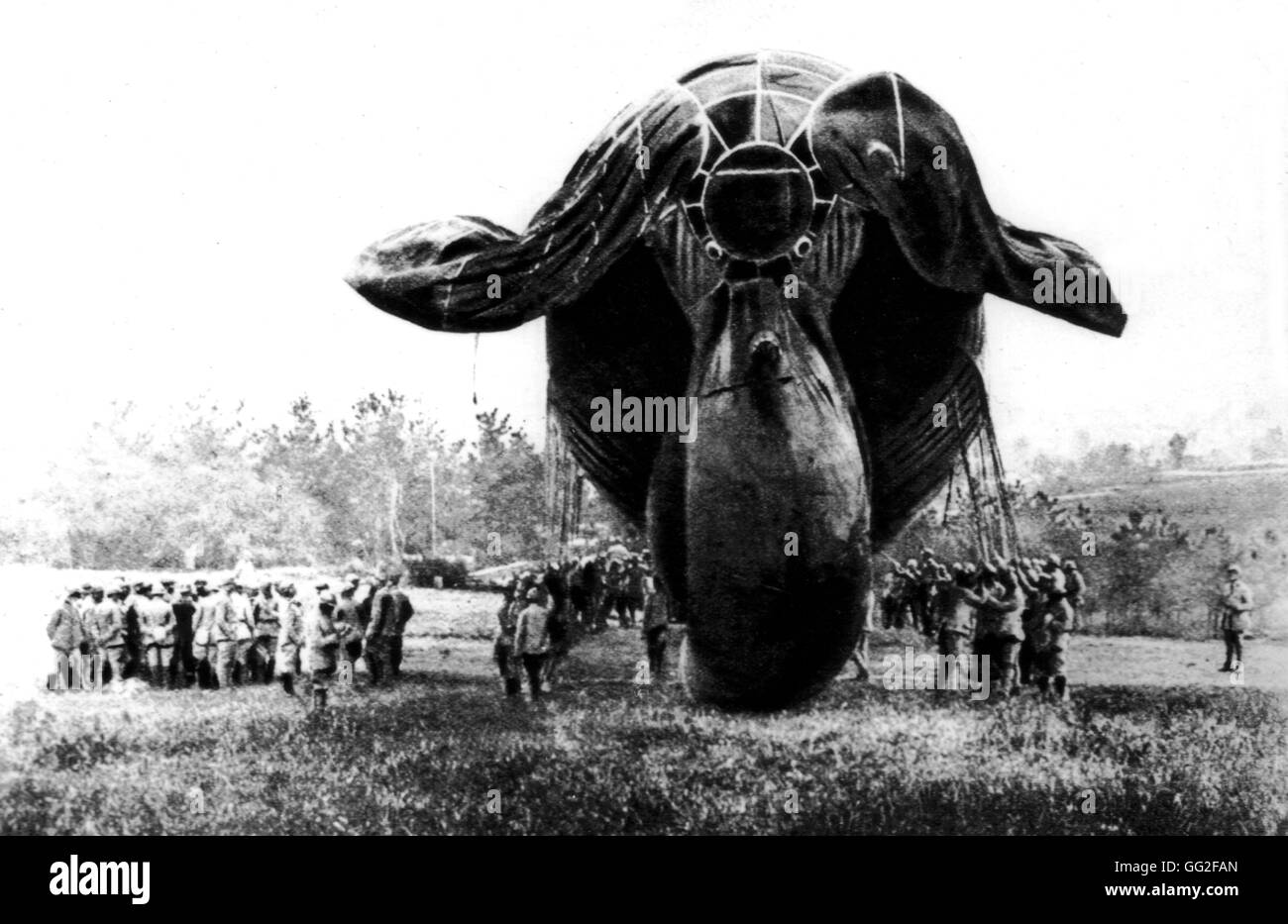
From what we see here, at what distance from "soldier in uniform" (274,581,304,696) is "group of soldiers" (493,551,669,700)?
4.07 ft

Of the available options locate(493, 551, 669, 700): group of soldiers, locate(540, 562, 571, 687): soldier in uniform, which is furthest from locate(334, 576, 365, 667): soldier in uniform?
locate(540, 562, 571, 687): soldier in uniform

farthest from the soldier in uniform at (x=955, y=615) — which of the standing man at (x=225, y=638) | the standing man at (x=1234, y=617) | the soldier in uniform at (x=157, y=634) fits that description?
the soldier in uniform at (x=157, y=634)

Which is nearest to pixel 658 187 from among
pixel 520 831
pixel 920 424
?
pixel 920 424

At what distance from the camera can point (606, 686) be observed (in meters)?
9.68

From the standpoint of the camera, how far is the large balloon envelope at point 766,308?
9.27 meters

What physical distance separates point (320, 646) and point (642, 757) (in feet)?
6.90

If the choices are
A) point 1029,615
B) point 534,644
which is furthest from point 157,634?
point 1029,615

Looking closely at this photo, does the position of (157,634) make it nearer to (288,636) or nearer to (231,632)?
(231,632)

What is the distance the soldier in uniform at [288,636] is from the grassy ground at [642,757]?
0.69 feet

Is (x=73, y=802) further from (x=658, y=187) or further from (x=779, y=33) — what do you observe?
(x=779, y=33)

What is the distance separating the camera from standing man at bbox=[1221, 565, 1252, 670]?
985 cm

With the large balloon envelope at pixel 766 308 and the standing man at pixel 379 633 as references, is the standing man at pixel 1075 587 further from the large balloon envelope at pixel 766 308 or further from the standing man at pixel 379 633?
the standing man at pixel 379 633

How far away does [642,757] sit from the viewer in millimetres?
9617
